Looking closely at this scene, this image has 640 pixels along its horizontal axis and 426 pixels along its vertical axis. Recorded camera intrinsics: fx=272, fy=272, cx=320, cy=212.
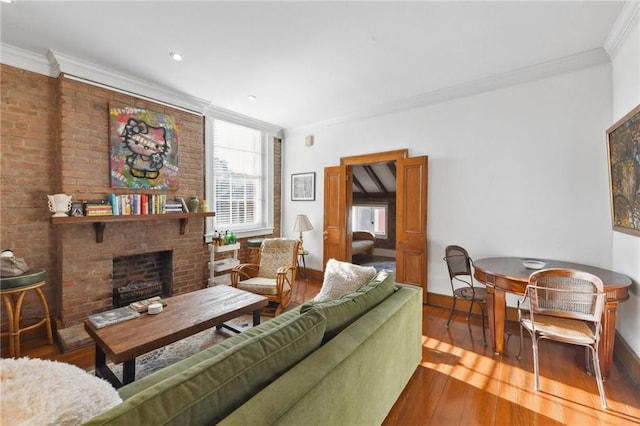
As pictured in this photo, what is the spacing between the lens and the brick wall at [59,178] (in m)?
2.76

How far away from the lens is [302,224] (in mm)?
4953

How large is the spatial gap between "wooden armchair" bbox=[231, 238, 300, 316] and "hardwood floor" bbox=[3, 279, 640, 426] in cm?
161

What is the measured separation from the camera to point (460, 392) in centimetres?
205

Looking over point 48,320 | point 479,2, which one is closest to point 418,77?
point 479,2

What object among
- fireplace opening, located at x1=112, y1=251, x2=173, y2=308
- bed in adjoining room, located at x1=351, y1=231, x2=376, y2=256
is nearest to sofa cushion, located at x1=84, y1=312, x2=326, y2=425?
fireplace opening, located at x1=112, y1=251, x2=173, y2=308

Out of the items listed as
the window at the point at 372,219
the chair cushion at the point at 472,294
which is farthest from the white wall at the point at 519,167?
the window at the point at 372,219

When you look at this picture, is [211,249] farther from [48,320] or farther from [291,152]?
[291,152]

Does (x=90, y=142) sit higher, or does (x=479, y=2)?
(x=479, y=2)

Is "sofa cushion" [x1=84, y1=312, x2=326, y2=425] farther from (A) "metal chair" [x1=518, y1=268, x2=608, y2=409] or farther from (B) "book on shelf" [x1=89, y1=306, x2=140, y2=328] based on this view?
(A) "metal chair" [x1=518, y1=268, x2=608, y2=409]

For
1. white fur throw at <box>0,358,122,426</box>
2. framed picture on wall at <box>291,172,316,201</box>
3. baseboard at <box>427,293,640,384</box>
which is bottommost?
baseboard at <box>427,293,640,384</box>

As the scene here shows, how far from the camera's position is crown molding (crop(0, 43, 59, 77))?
8.84 feet

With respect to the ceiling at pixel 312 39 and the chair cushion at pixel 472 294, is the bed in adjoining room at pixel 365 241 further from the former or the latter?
the ceiling at pixel 312 39

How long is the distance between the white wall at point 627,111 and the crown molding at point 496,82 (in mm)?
198

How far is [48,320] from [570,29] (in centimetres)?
566
